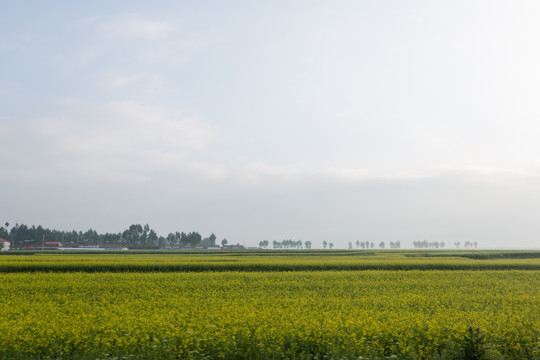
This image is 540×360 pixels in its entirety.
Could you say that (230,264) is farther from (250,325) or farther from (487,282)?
(250,325)

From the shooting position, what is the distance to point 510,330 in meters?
11.3

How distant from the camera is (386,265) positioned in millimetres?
36562

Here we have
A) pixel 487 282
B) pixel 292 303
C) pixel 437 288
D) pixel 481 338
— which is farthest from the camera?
pixel 487 282

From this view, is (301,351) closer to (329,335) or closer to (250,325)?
(329,335)

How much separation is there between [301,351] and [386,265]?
92.2 ft

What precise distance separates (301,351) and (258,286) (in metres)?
12.1

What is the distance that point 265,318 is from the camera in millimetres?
12172

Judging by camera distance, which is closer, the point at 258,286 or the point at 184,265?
the point at 258,286

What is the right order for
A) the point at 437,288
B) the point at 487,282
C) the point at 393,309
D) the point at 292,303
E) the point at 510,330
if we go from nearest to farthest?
the point at 510,330
the point at 393,309
the point at 292,303
the point at 437,288
the point at 487,282

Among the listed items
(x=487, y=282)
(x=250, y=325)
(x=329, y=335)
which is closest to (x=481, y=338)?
(x=329, y=335)

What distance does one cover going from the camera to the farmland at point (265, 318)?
Result: 10.1 meters

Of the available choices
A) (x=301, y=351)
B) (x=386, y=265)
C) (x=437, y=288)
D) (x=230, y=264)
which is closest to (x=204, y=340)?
(x=301, y=351)

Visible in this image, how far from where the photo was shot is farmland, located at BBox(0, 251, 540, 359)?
10.1 metres

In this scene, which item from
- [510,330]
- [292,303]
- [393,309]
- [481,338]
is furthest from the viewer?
[292,303]
